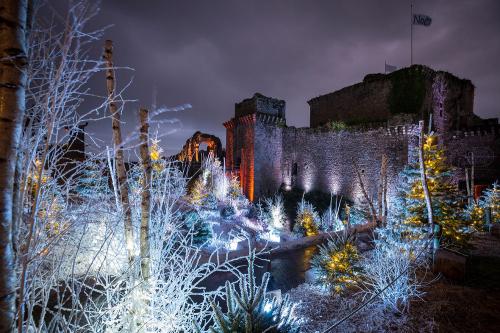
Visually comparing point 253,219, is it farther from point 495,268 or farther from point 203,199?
point 495,268

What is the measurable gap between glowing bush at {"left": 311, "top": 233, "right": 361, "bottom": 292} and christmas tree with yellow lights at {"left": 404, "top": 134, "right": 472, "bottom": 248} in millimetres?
2670

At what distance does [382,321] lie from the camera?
3275mm

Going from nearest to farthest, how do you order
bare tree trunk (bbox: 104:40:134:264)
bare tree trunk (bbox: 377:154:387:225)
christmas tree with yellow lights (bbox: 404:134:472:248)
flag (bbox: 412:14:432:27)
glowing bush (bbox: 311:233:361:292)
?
bare tree trunk (bbox: 104:40:134:264) < glowing bush (bbox: 311:233:361:292) < christmas tree with yellow lights (bbox: 404:134:472:248) < bare tree trunk (bbox: 377:154:387:225) < flag (bbox: 412:14:432:27)

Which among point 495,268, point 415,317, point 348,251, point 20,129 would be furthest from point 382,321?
point 20,129

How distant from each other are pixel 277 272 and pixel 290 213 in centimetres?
1090

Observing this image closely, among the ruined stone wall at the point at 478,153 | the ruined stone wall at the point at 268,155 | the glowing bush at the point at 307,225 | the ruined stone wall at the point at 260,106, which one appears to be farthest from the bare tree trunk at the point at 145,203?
the ruined stone wall at the point at 478,153

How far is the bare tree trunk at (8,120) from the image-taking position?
962 mm

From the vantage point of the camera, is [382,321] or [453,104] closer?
[382,321]

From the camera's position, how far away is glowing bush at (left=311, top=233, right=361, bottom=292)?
4176 mm

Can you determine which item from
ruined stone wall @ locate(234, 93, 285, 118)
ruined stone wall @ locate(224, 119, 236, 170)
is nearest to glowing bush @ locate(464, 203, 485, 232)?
ruined stone wall @ locate(234, 93, 285, 118)

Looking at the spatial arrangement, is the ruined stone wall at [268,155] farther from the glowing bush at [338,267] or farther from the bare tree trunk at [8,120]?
the bare tree trunk at [8,120]

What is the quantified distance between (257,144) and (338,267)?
14124 mm

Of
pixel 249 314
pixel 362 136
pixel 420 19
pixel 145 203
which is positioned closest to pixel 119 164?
pixel 145 203

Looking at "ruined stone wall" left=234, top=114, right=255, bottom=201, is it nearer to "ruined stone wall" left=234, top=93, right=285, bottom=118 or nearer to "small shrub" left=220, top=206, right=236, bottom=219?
"ruined stone wall" left=234, top=93, right=285, bottom=118
